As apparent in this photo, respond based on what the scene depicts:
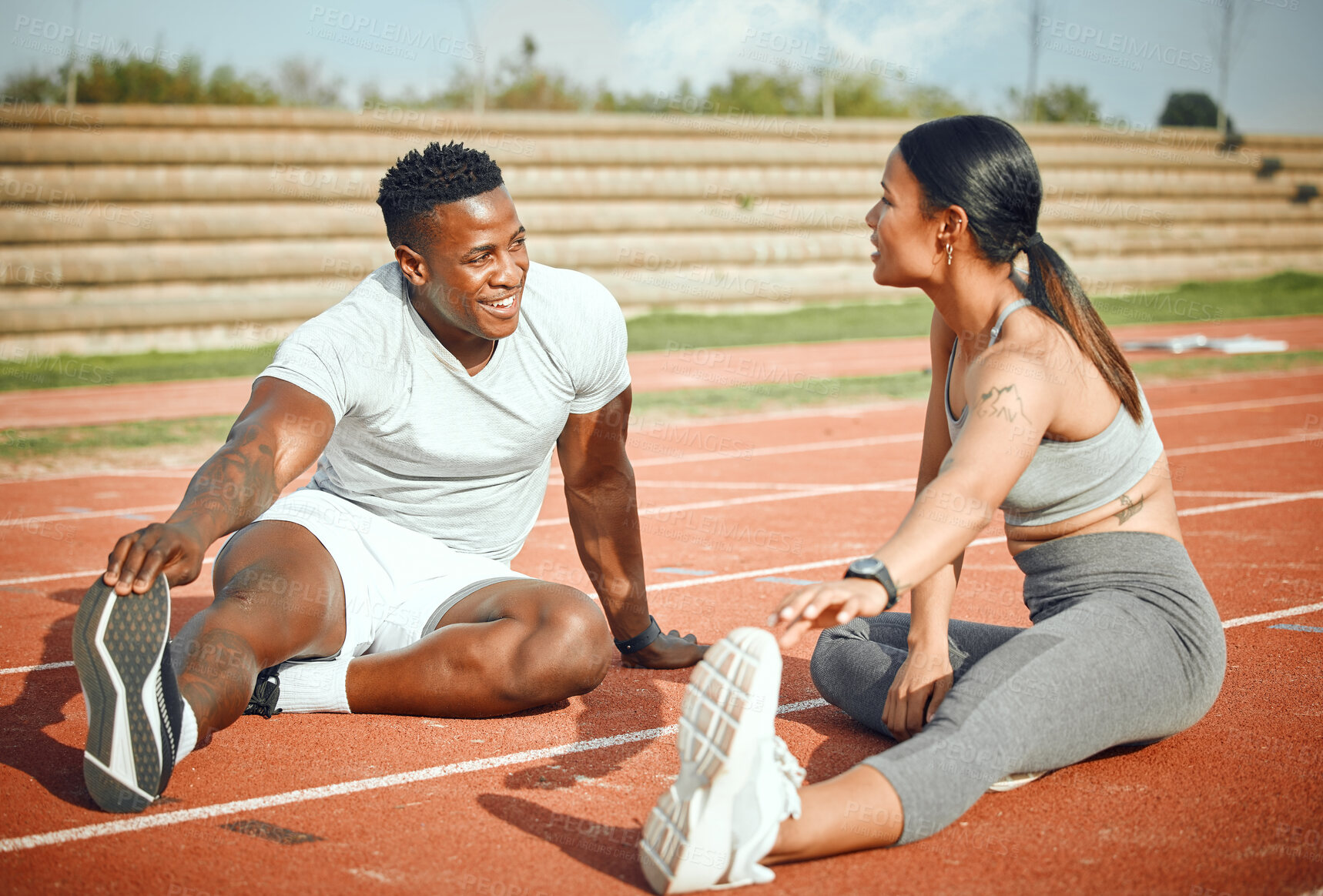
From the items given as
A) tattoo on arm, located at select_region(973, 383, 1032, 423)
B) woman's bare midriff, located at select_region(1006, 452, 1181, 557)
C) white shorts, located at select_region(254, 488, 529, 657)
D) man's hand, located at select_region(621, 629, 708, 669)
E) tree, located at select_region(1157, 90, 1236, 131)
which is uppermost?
tree, located at select_region(1157, 90, 1236, 131)

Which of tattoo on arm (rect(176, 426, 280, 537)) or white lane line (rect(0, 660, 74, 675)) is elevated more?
tattoo on arm (rect(176, 426, 280, 537))

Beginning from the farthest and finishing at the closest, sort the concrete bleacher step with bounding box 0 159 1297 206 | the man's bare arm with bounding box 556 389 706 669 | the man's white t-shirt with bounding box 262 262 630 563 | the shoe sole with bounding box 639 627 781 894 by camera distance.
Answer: the concrete bleacher step with bounding box 0 159 1297 206 → the man's bare arm with bounding box 556 389 706 669 → the man's white t-shirt with bounding box 262 262 630 563 → the shoe sole with bounding box 639 627 781 894

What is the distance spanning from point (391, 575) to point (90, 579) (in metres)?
2.77

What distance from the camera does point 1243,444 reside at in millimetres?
9414

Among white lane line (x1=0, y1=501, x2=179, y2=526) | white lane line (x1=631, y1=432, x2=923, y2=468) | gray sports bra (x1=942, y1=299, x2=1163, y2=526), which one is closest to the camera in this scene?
gray sports bra (x1=942, y1=299, x2=1163, y2=526)

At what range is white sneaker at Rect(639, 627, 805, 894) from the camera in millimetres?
2078

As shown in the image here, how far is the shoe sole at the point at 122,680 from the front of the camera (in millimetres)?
2396

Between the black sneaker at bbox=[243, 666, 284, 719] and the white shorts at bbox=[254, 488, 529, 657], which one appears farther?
the white shorts at bbox=[254, 488, 529, 657]

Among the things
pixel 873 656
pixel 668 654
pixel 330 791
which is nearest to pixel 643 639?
pixel 668 654

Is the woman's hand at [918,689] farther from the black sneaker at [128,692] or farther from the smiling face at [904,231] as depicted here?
the black sneaker at [128,692]

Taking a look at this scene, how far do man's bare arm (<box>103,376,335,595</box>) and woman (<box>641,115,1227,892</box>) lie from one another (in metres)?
1.14

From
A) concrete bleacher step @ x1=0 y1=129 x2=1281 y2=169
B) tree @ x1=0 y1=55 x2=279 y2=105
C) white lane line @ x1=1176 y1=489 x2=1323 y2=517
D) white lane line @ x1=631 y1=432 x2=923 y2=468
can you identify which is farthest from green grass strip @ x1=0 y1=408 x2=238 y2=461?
tree @ x1=0 y1=55 x2=279 y2=105

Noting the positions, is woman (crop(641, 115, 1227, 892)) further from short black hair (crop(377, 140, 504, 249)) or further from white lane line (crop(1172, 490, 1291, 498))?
white lane line (crop(1172, 490, 1291, 498))

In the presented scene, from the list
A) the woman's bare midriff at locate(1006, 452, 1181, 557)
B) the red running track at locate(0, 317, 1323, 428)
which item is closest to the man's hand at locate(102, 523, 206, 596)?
the woman's bare midriff at locate(1006, 452, 1181, 557)
